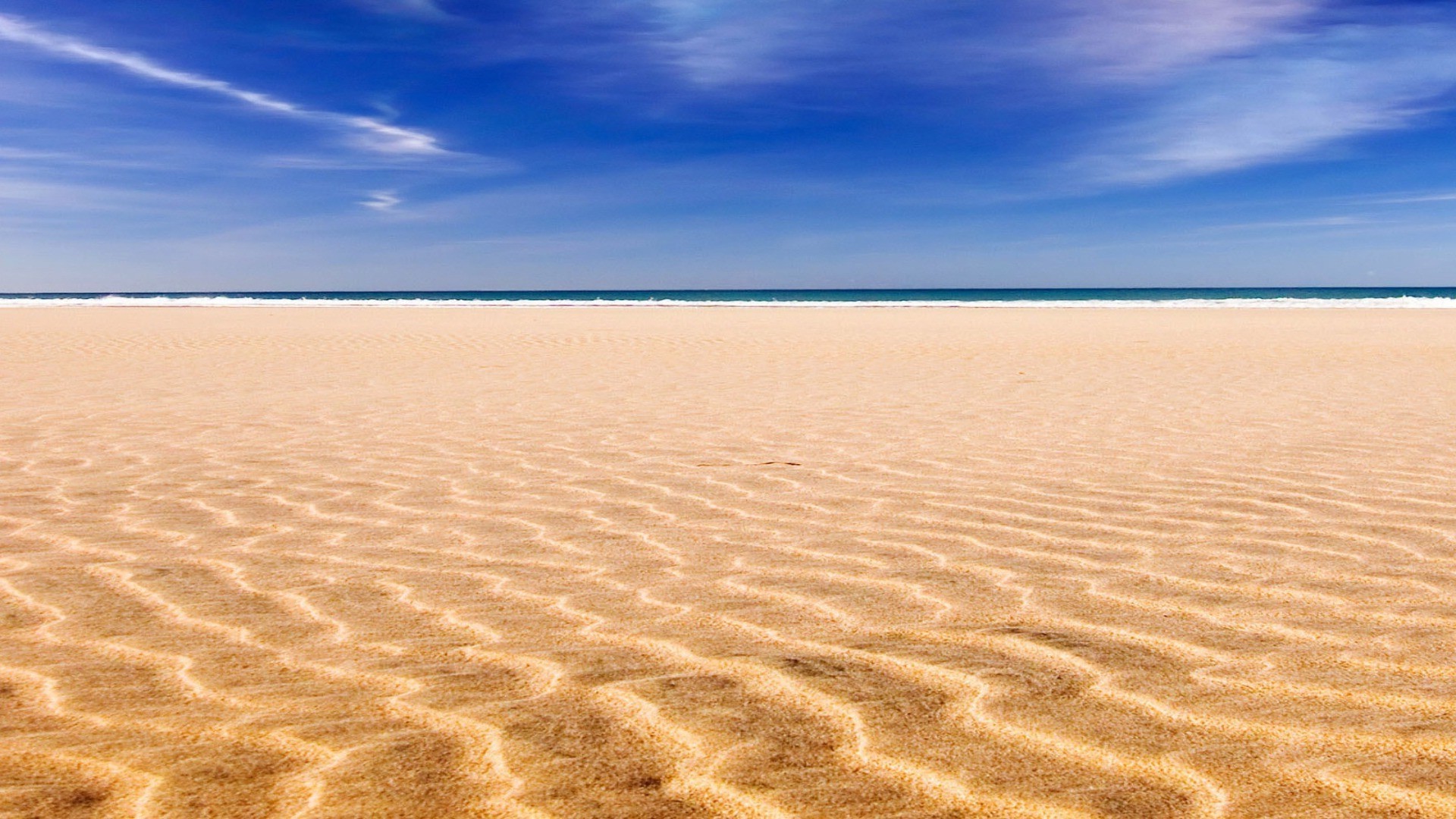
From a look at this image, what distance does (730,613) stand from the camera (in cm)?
319

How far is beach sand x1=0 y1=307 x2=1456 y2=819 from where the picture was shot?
2105 mm

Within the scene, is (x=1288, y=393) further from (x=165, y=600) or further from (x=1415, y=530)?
(x=165, y=600)

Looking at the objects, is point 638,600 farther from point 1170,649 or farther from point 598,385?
point 598,385

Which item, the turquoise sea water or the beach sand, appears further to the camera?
the turquoise sea water

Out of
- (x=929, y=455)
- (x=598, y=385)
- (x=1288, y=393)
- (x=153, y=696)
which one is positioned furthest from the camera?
(x=598, y=385)

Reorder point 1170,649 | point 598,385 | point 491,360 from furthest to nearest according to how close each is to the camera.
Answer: point 491,360 → point 598,385 → point 1170,649

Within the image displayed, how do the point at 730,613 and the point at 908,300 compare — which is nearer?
the point at 730,613

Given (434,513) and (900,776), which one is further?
(434,513)

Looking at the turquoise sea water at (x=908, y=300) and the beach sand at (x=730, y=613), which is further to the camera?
the turquoise sea water at (x=908, y=300)

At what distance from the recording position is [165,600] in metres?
3.31

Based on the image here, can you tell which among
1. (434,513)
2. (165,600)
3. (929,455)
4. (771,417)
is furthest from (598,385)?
(165,600)

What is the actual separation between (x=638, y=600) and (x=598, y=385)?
276 inches

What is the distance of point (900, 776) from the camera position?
82.7 inches

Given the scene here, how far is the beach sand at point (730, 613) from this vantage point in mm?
2105
